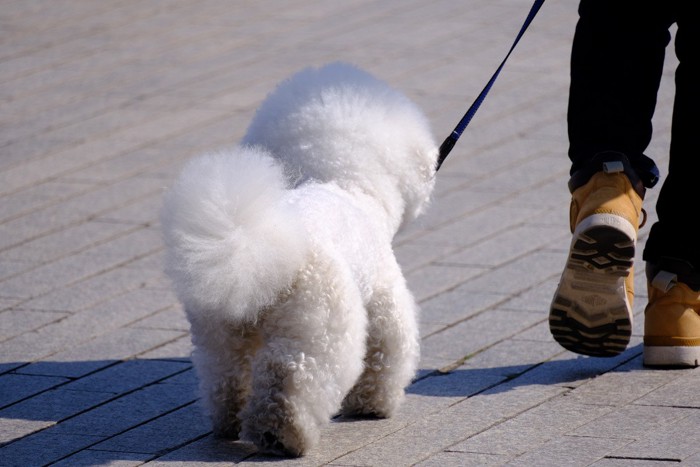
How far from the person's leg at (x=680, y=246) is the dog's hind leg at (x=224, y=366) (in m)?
1.35

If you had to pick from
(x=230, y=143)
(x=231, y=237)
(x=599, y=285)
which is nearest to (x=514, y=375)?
(x=599, y=285)

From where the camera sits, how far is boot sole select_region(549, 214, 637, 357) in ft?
11.7

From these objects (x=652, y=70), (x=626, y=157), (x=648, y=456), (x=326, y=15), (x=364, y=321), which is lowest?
(x=648, y=456)

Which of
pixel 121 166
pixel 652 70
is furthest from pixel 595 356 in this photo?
pixel 121 166

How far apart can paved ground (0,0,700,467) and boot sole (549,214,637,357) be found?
7.3 inches

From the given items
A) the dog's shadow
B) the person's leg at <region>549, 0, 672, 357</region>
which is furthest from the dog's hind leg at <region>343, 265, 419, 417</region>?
the person's leg at <region>549, 0, 672, 357</region>

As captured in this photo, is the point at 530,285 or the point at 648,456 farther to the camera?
the point at 530,285

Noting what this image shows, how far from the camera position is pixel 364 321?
10.7ft

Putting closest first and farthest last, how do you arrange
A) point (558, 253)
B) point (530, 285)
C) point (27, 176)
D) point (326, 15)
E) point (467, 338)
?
point (467, 338) < point (530, 285) < point (558, 253) < point (27, 176) < point (326, 15)

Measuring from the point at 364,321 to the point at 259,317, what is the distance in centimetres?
31

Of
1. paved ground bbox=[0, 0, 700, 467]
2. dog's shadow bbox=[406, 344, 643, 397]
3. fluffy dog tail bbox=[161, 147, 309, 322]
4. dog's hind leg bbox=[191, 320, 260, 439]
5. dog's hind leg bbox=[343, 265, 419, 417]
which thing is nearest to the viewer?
→ fluffy dog tail bbox=[161, 147, 309, 322]

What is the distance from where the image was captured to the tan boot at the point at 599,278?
356 cm

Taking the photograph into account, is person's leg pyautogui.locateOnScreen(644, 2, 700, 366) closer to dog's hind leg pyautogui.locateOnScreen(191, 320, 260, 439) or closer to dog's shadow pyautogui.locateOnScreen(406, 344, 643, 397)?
dog's shadow pyautogui.locateOnScreen(406, 344, 643, 397)

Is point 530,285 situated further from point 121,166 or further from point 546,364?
point 121,166
